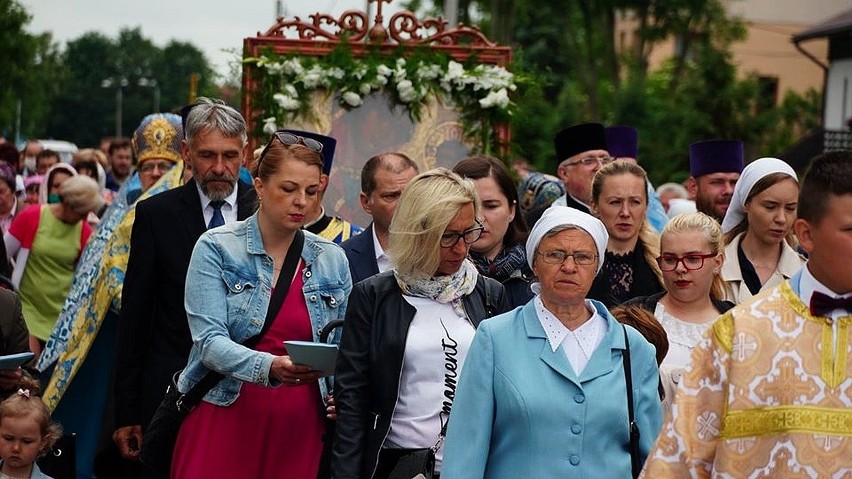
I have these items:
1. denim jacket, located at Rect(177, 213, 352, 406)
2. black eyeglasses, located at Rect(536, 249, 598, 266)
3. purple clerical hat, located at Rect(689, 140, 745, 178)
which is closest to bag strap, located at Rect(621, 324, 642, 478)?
black eyeglasses, located at Rect(536, 249, 598, 266)

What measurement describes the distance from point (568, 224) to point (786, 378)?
1266mm

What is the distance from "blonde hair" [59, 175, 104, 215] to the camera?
452 inches

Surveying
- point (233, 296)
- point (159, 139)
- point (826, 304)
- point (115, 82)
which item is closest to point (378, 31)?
point (159, 139)

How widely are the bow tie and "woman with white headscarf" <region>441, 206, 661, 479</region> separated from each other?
1.02 m

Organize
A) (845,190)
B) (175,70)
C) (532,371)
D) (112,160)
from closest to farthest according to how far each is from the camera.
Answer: (845,190), (532,371), (112,160), (175,70)

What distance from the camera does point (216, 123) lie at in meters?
7.26

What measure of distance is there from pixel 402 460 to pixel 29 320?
20.3 feet

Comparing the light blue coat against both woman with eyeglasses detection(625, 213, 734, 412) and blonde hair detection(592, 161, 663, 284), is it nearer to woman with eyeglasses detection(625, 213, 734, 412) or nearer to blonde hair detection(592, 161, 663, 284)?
woman with eyeglasses detection(625, 213, 734, 412)

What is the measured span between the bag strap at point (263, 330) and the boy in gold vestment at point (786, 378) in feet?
7.08

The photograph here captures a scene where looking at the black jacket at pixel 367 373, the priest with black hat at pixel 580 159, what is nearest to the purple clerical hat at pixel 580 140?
the priest with black hat at pixel 580 159

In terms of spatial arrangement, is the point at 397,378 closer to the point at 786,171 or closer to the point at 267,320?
the point at 267,320

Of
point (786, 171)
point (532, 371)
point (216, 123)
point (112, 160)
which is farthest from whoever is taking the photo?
point (112, 160)

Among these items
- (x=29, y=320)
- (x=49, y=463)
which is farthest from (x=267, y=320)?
(x=29, y=320)

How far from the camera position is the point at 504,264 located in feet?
24.1
